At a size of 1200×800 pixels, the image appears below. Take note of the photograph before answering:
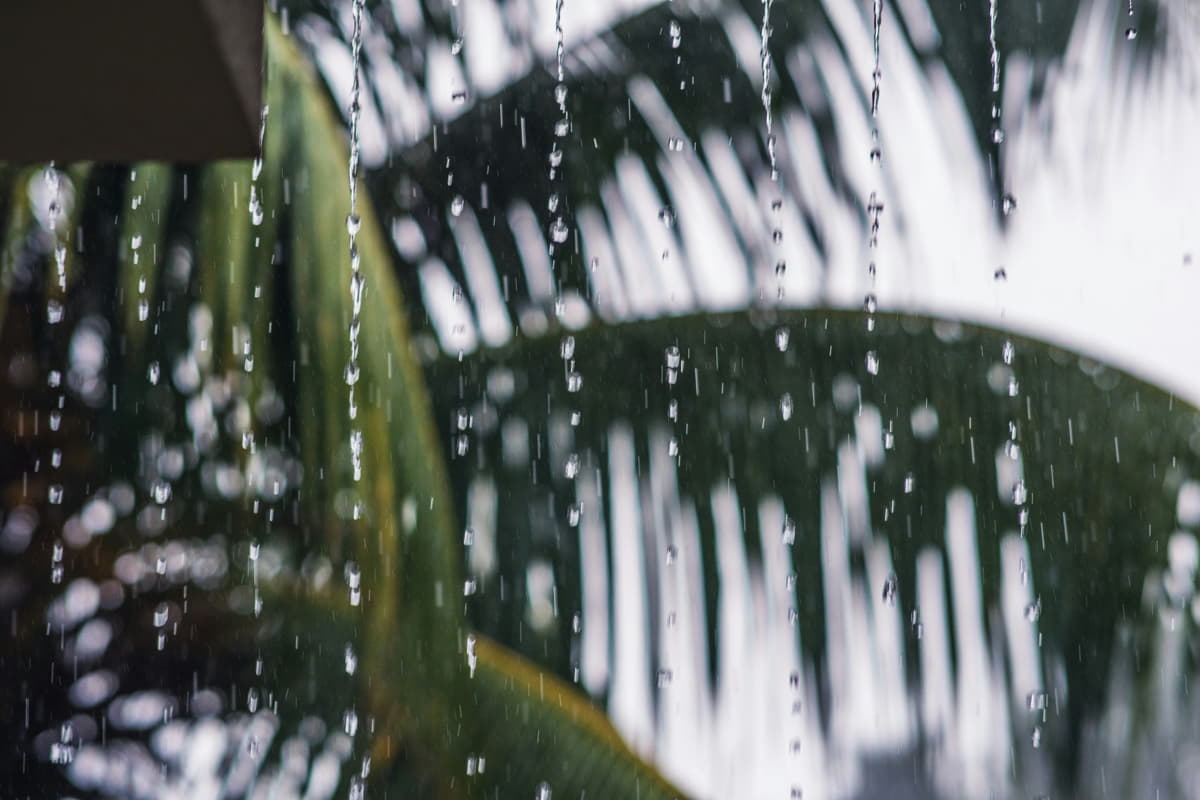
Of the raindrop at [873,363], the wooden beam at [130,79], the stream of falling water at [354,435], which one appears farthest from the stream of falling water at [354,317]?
the wooden beam at [130,79]

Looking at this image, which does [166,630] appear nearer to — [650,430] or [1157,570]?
[650,430]

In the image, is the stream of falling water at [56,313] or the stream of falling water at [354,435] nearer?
the stream of falling water at [354,435]

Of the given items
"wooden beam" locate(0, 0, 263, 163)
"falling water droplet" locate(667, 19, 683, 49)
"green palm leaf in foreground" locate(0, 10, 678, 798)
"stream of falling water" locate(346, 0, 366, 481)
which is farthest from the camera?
"falling water droplet" locate(667, 19, 683, 49)

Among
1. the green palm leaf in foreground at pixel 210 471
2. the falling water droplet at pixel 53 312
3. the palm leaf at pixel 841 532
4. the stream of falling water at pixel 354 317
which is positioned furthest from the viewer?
the falling water droplet at pixel 53 312

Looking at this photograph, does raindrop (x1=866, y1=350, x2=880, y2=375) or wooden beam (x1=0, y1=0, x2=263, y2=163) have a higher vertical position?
wooden beam (x1=0, y1=0, x2=263, y2=163)

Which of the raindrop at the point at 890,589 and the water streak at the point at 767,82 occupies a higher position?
the water streak at the point at 767,82

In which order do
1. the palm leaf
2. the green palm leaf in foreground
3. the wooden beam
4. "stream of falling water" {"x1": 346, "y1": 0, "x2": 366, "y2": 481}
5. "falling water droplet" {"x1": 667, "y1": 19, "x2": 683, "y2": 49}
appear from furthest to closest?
"falling water droplet" {"x1": 667, "y1": 19, "x2": 683, "y2": 49}
the palm leaf
the green palm leaf in foreground
"stream of falling water" {"x1": 346, "y1": 0, "x2": 366, "y2": 481}
the wooden beam

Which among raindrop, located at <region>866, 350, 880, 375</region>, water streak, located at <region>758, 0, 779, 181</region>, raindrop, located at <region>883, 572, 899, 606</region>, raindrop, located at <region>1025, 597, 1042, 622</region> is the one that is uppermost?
water streak, located at <region>758, 0, 779, 181</region>

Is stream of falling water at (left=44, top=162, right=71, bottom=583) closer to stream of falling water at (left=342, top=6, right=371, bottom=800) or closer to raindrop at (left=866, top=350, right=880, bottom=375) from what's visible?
stream of falling water at (left=342, top=6, right=371, bottom=800)

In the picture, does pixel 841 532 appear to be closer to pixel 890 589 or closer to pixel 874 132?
pixel 890 589

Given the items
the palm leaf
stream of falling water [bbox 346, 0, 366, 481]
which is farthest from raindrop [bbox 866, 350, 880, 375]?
stream of falling water [bbox 346, 0, 366, 481]

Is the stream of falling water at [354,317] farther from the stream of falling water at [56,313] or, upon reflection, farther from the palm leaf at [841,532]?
the stream of falling water at [56,313]

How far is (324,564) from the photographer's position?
1851 mm

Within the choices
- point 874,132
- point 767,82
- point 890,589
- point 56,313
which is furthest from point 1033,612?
point 56,313
